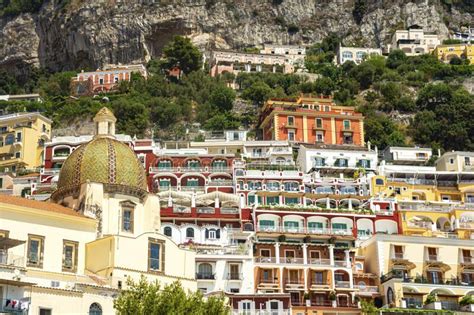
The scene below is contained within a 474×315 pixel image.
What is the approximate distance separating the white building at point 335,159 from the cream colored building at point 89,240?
3277 centimetres

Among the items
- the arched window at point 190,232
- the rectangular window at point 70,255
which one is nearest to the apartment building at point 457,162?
the arched window at point 190,232

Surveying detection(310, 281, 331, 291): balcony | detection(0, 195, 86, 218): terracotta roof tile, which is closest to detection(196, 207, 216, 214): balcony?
detection(310, 281, 331, 291): balcony

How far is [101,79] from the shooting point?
129 meters

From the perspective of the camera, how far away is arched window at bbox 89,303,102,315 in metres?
47.2

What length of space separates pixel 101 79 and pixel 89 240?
263 feet

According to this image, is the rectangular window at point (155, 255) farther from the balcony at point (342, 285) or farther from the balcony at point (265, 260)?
the balcony at point (342, 285)

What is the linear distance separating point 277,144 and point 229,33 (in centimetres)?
5906

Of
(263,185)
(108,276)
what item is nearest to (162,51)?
(263,185)

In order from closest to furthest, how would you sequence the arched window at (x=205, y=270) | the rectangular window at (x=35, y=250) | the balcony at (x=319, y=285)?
the rectangular window at (x=35, y=250) → the arched window at (x=205, y=270) → the balcony at (x=319, y=285)

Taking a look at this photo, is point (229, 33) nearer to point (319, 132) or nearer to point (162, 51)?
point (162, 51)

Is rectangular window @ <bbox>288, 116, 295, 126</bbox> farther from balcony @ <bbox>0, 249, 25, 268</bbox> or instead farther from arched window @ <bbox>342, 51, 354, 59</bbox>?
balcony @ <bbox>0, 249, 25, 268</bbox>

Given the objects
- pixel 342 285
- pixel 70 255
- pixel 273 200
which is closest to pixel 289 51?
pixel 273 200

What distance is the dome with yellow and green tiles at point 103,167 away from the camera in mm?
53812

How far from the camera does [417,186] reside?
85.2 m
